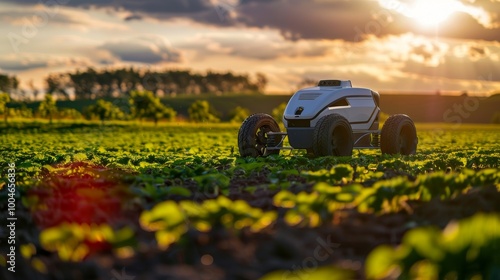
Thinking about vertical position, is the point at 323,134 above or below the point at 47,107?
above

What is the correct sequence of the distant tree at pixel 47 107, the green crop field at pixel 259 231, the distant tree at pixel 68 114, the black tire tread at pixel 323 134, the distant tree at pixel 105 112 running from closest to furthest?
the green crop field at pixel 259 231 < the black tire tread at pixel 323 134 < the distant tree at pixel 47 107 < the distant tree at pixel 105 112 < the distant tree at pixel 68 114

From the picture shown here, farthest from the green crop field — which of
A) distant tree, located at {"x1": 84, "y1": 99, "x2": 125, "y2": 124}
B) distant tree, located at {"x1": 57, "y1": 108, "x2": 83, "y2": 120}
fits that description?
distant tree, located at {"x1": 57, "y1": 108, "x2": 83, "y2": 120}

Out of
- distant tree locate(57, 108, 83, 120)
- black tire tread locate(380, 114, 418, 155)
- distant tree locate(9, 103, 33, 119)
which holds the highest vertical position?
black tire tread locate(380, 114, 418, 155)

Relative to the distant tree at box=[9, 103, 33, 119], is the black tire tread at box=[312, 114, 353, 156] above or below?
above

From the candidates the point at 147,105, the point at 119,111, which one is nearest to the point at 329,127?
the point at 147,105

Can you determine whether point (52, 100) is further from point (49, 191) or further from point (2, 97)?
point (49, 191)

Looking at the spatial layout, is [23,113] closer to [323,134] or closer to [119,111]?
[119,111]

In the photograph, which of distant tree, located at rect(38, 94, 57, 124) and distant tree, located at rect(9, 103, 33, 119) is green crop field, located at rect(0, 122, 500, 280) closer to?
distant tree, located at rect(38, 94, 57, 124)

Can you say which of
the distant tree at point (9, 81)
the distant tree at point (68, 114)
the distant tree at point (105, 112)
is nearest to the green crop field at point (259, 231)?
the distant tree at point (105, 112)

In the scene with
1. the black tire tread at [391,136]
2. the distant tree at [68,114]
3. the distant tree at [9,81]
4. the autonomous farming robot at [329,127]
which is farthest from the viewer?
the distant tree at [9,81]

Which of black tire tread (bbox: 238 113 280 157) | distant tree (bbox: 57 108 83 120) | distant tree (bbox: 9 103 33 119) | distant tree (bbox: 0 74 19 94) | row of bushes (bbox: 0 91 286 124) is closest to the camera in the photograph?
black tire tread (bbox: 238 113 280 157)

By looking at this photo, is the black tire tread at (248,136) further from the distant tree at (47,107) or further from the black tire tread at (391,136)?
the distant tree at (47,107)

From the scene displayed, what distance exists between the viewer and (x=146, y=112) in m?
56.8

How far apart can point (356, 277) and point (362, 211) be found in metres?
1.85
